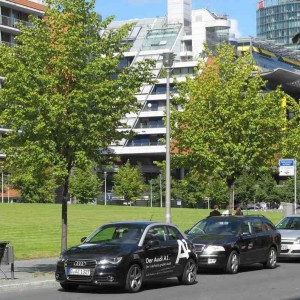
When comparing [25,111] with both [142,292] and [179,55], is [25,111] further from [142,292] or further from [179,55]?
[179,55]

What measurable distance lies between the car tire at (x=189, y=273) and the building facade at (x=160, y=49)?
323 feet

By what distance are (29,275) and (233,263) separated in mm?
5466

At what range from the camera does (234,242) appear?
62.7 ft

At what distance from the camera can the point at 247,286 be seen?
52.5 feet

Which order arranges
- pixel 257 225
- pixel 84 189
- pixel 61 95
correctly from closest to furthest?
1. pixel 61 95
2. pixel 257 225
3. pixel 84 189

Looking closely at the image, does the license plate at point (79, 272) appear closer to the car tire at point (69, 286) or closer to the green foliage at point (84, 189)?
the car tire at point (69, 286)

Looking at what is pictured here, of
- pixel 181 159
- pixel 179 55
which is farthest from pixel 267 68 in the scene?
pixel 181 159

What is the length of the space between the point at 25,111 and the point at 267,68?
127 metres

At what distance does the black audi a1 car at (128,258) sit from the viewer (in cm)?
1402

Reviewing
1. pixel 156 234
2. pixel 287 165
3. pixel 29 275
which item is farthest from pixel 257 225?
pixel 287 165

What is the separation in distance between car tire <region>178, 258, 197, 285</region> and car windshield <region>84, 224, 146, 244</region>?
5.51ft

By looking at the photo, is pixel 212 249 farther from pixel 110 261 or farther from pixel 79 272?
pixel 79 272

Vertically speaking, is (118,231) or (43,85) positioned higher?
(43,85)

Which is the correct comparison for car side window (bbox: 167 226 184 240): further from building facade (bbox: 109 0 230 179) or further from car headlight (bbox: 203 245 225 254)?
building facade (bbox: 109 0 230 179)
